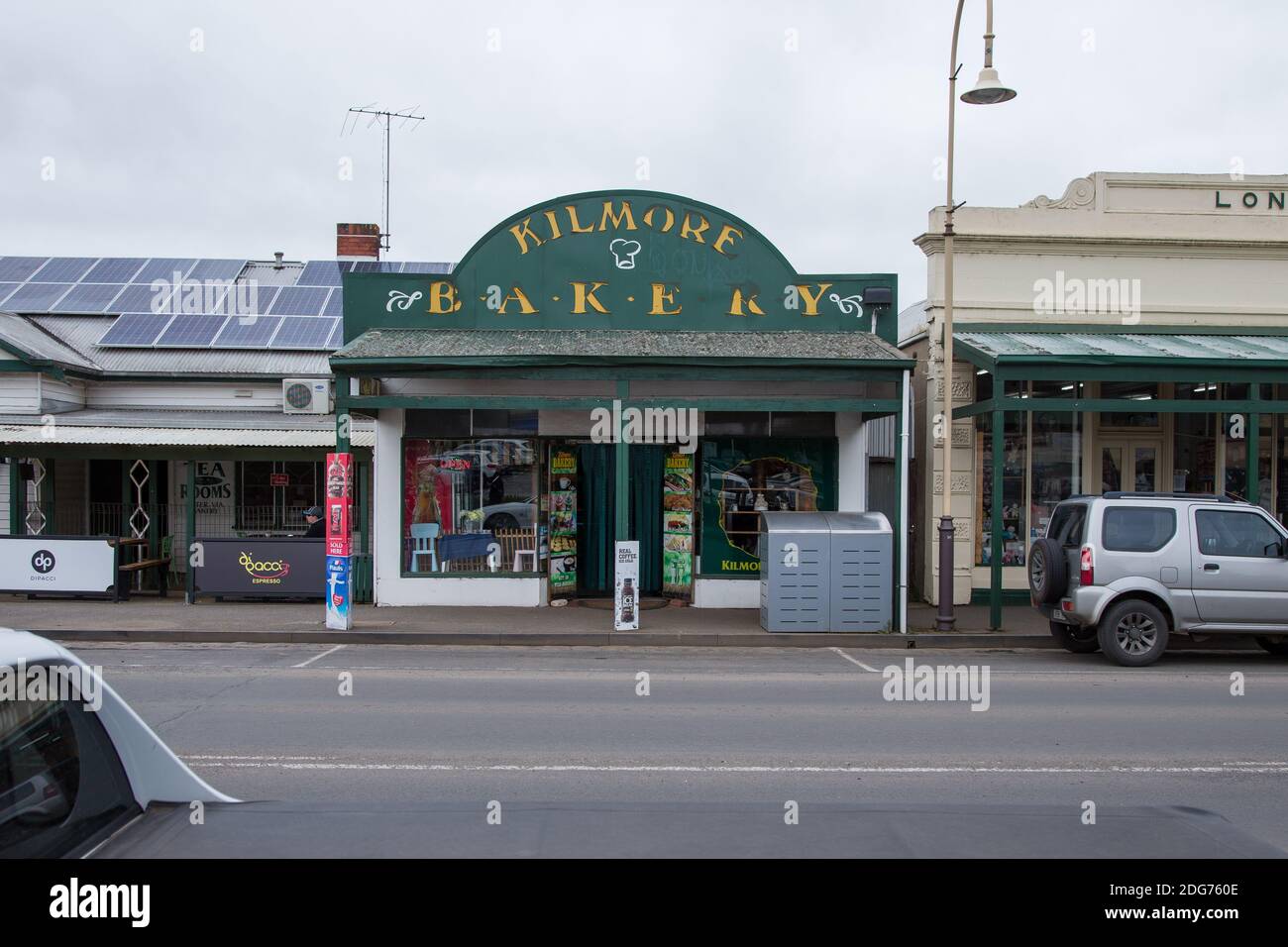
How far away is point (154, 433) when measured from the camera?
669 inches

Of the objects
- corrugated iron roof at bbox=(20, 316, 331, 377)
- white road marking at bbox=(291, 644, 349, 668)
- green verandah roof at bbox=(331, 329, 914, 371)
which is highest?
corrugated iron roof at bbox=(20, 316, 331, 377)

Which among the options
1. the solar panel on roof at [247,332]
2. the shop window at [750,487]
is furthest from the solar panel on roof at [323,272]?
the shop window at [750,487]

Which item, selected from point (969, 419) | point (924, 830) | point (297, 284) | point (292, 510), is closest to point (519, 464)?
point (292, 510)

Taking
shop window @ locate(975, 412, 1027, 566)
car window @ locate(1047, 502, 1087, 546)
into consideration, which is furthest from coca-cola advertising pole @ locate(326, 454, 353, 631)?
shop window @ locate(975, 412, 1027, 566)

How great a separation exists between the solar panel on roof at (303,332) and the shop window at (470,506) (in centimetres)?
633

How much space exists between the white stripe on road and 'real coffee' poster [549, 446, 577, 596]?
362 inches

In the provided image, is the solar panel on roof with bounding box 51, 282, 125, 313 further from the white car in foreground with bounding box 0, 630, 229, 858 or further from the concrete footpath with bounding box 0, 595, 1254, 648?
the white car in foreground with bounding box 0, 630, 229, 858

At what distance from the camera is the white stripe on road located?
7160 millimetres

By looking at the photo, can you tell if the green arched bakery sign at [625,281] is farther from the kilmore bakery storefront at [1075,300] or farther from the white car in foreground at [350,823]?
the white car in foreground at [350,823]

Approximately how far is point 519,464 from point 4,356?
9803 millimetres

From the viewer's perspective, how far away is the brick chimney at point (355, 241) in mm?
26453

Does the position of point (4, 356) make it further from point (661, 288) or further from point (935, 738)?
point (935, 738)

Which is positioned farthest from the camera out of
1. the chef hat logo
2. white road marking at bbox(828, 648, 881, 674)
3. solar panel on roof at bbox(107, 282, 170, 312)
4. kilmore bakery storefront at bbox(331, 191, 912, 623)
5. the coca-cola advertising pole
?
solar panel on roof at bbox(107, 282, 170, 312)

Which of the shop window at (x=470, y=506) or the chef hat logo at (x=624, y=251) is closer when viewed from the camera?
the chef hat logo at (x=624, y=251)
